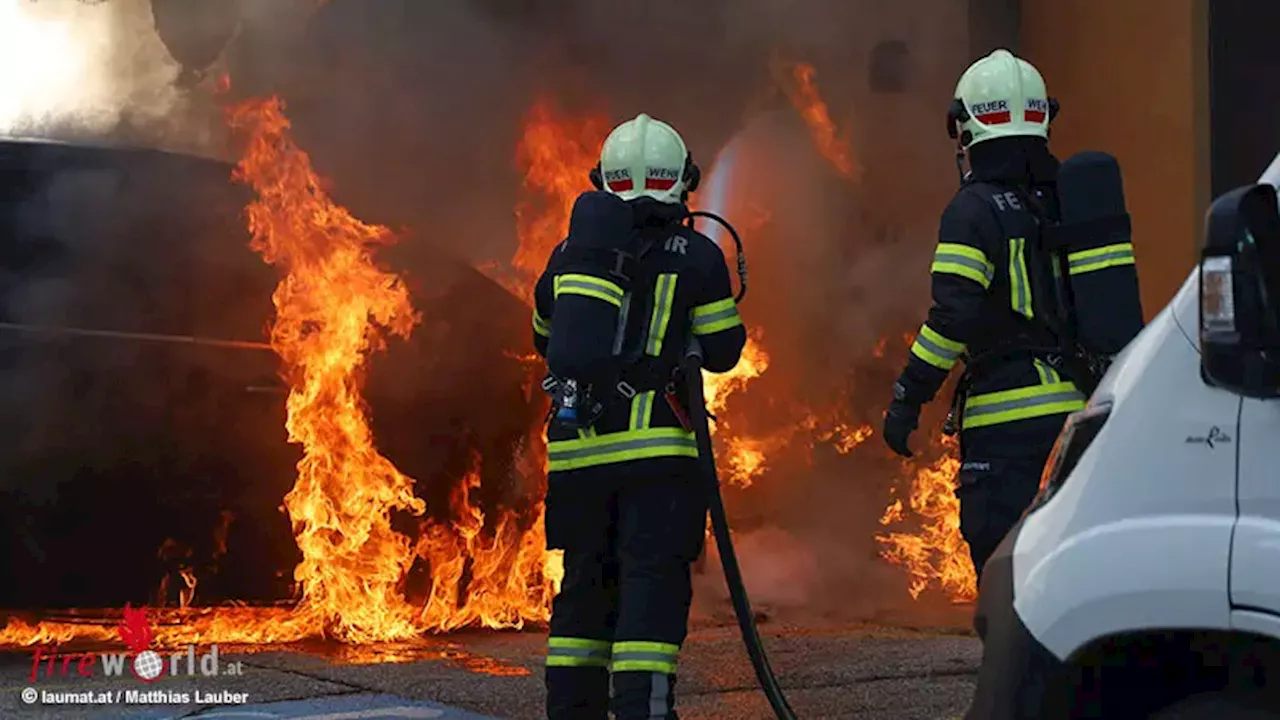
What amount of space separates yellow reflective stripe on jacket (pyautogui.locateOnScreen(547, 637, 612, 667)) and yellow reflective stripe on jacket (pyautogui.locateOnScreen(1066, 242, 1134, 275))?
1.53m

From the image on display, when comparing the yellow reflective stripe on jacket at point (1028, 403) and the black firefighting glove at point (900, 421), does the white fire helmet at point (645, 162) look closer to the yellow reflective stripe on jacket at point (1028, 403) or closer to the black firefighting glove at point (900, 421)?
the black firefighting glove at point (900, 421)

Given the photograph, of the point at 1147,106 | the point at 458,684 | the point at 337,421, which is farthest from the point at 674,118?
the point at 458,684

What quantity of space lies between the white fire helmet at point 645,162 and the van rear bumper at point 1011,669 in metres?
2.13

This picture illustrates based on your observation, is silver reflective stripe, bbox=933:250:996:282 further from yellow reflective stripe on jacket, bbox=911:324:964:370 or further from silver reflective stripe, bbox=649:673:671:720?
silver reflective stripe, bbox=649:673:671:720

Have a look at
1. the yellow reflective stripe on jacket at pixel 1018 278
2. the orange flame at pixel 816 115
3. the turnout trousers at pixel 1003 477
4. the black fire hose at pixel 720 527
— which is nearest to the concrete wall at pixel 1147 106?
the orange flame at pixel 816 115

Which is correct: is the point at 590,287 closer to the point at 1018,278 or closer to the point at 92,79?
the point at 1018,278

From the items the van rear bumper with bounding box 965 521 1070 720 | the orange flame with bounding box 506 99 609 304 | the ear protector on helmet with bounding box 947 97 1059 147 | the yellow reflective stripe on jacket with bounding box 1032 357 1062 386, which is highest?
the orange flame with bounding box 506 99 609 304

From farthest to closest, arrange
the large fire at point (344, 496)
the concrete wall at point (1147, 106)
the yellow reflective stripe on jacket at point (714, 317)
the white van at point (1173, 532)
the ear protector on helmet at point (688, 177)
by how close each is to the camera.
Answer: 1. the concrete wall at point (1147, 106)
2. the large fire at point (344, 496)
3. the ear protector on helmet at point (688, 177)
4. the yellow reflective stripe on jacket at point (714, 317)
5. the white van at point (1173, 532)

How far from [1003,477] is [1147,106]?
3809 mm

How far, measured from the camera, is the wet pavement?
4.71m

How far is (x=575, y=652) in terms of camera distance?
400 cm

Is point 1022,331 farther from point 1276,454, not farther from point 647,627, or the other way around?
point 1276,454

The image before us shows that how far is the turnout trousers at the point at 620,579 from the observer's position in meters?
3.86

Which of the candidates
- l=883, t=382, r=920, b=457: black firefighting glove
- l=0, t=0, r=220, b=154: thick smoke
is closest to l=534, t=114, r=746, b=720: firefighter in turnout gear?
l=883, t=382, r=920, b=457: black firefighting glove
